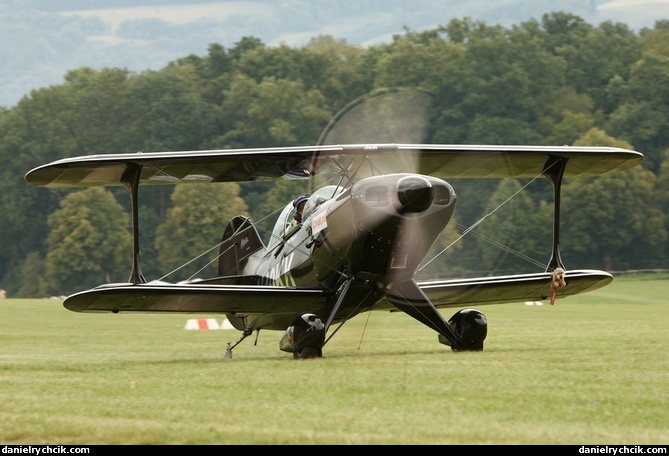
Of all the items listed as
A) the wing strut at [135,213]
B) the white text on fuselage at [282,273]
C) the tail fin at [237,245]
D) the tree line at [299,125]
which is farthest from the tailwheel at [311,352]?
the tree line at [299,125]

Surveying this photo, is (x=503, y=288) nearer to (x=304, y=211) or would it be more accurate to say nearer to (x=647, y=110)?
(x=304, y=211)

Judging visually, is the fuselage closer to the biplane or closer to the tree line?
the biplane

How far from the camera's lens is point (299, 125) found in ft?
337

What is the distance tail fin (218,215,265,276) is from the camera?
1852cm

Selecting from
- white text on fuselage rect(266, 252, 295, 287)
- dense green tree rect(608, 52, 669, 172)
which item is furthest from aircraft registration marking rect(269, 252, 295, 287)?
dense green tree rect(608, 52, 669, 172)

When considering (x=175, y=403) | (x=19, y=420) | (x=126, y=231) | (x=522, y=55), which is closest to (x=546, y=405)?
(x=175, y=403)

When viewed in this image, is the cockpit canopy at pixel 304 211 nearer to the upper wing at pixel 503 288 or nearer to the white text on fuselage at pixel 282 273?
the white text on fuselage at pixel 282 273

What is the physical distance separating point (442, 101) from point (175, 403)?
71407 millimetres

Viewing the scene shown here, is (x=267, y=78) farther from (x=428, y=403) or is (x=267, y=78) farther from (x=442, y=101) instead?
(x=428, y=403)

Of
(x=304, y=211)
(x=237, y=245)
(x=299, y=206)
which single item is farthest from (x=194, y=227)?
(x=304, y=211)

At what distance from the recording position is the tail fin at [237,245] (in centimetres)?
1852

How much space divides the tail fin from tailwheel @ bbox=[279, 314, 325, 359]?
3.55 metres

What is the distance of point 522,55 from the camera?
370ft
